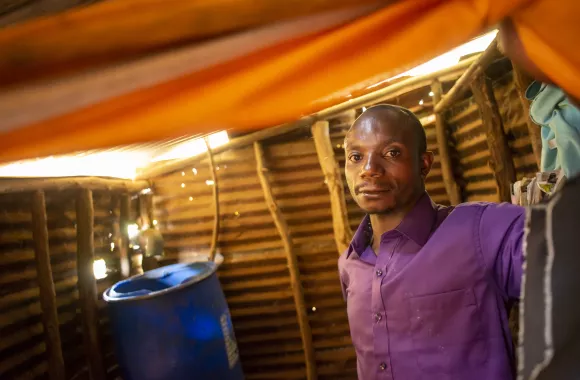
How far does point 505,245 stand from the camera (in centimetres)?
137

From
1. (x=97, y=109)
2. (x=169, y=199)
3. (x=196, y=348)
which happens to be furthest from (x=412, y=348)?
(x=169, y=199)

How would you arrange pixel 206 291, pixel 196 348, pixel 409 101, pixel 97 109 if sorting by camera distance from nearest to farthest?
pixel 97 109 → pixel 196 348 → pixel 206 291 → pixel 409 101

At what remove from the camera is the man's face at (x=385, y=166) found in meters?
1.64

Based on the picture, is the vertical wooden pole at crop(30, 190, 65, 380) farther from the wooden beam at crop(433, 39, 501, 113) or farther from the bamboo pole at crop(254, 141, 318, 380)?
the wooden beam at crop(433, 39, 501, 113)

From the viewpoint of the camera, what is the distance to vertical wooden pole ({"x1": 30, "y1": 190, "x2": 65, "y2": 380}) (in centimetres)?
319

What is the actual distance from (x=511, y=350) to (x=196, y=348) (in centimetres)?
242

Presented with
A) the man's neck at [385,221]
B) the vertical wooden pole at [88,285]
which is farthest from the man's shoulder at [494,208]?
the vertical wooden pole at [88,285]

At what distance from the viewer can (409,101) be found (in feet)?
14.6

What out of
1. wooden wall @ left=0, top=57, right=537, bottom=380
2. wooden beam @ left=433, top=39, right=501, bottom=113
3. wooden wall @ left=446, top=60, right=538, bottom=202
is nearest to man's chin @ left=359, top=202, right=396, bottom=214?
wooden beam @ left=433, top=39, right=501, bottom=113

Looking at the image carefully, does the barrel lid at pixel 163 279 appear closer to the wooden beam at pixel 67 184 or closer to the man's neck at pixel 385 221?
the wooden beam at pixel 67 184

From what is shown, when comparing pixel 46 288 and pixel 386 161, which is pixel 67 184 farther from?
pixel 386 161

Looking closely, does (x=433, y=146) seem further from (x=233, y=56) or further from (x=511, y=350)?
(x=233, y=56)

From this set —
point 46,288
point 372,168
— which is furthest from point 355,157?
point 46,288

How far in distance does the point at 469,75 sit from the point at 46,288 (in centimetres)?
427
